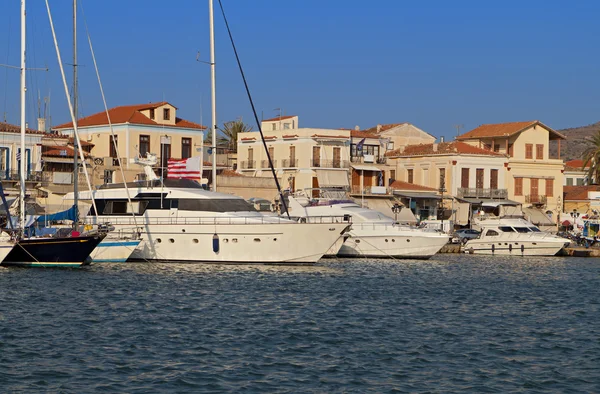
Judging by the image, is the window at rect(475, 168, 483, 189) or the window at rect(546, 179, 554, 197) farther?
the window at rect(546, 179, 554, 197)

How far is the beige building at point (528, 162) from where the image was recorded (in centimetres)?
8600

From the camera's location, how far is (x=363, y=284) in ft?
125

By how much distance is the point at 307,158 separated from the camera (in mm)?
77438

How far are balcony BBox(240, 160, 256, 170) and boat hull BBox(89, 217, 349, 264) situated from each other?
3810 cm

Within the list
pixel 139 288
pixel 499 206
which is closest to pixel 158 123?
pixel 499 206

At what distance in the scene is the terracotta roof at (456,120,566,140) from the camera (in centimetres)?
8625

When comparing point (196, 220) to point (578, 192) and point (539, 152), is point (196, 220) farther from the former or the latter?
point (578, 192)

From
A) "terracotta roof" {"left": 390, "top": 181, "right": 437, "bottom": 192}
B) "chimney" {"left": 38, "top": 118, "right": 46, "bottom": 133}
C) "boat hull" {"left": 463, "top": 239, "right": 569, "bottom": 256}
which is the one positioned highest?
"chimney" {"left": 38, "top": 118, "right": 46, "bottom": 133}

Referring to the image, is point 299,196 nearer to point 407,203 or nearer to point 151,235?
point 151,235

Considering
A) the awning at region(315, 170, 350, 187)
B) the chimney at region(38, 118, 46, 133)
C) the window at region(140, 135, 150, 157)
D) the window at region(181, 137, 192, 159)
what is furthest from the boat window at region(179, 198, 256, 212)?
the chimney at region(38, 118, 46, 133)

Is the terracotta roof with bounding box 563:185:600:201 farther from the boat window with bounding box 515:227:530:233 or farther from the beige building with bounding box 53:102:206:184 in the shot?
the beige building with bounding box 53:102:206:184

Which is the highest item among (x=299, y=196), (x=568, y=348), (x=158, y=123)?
(x=158, y=123)

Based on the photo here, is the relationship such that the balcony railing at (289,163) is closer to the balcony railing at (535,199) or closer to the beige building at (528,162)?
the beige building at (528,162)

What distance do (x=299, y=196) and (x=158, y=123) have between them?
21128mm
